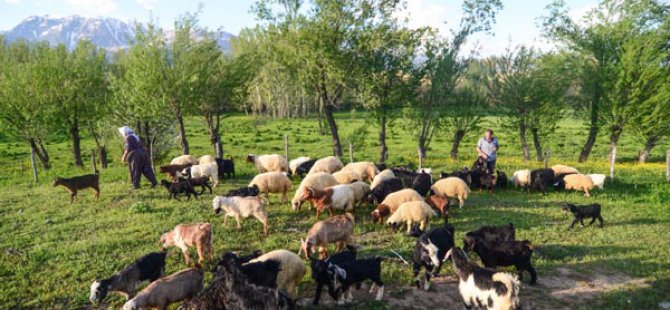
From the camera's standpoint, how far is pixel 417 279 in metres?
7.68

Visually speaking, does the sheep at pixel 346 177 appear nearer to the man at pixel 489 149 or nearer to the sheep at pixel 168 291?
the man at pixel 489 149

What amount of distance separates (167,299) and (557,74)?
2738 centimetres

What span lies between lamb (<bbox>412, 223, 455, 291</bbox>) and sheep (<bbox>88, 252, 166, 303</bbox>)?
180 inches

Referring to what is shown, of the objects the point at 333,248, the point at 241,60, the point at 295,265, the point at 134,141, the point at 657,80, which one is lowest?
the point at 333,248

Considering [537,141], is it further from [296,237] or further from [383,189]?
[296,237]

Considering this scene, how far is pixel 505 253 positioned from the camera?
7949 mm

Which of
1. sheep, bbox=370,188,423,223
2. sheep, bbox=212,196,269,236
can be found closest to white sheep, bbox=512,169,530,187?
sheep, bbox=370,188,423,223

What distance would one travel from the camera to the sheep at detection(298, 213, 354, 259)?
8742 mm

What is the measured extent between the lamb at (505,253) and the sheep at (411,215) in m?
2.26

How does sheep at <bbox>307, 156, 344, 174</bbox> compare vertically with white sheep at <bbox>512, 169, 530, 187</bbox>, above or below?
above

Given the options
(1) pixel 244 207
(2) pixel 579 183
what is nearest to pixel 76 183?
(1) pixel 244 207

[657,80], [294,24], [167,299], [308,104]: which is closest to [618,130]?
[657,80]

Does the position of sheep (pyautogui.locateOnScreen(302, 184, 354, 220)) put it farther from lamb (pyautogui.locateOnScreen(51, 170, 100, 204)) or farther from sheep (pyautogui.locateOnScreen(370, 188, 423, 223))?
lamb (pyautogui.locateOnScreen(51, 170, 100, 204))

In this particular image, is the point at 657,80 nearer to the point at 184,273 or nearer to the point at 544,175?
the point at 544,175
